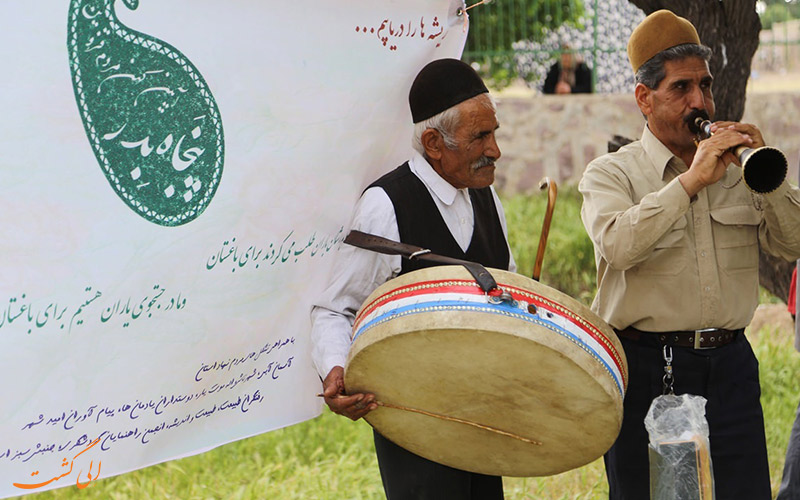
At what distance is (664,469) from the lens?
98.0 inches

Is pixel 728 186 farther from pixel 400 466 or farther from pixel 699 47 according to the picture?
pixel 400 466

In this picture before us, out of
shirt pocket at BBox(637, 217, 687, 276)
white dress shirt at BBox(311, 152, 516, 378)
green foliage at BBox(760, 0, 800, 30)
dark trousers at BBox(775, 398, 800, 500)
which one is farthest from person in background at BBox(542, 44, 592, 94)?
white dress shirt at BBox(311, 152, 516, 378)

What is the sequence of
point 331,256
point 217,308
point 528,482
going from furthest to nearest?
point 528,482 → point 331,256 → point 217,308

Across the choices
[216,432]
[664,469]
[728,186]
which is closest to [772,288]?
[728,186]

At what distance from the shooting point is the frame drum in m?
2.31

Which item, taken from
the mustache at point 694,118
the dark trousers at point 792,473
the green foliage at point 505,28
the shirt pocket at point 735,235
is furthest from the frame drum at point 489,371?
the green foliage at point 505,28

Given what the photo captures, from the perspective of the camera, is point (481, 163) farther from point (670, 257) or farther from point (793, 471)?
point (793, 471)

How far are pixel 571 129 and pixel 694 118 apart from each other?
639 centimetres

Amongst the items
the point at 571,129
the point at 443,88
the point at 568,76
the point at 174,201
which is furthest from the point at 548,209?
the point at 568,76

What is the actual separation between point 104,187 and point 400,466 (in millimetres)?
1103

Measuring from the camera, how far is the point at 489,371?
2393 millimetres

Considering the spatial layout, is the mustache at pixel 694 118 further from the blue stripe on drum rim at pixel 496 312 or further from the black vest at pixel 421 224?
the blue stripe on drum rim at pixel 496 312

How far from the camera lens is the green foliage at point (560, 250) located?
763cm

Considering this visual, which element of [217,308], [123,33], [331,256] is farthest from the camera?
[331,256]
